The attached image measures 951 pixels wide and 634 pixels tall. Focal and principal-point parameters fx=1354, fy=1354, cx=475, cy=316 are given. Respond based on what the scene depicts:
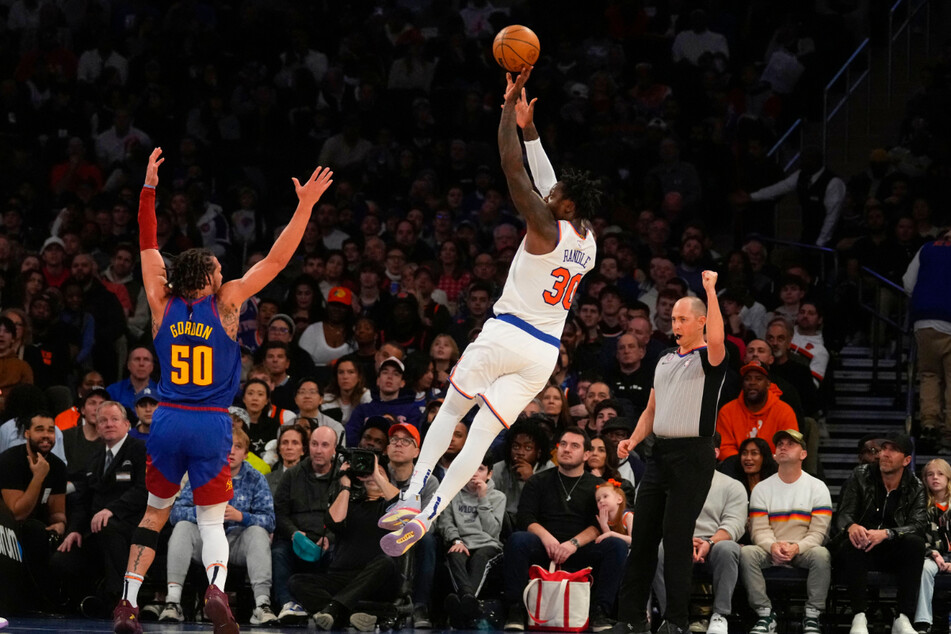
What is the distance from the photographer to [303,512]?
38.1ft

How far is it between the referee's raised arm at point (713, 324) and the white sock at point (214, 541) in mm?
3220

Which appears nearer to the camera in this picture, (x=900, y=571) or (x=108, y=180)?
(x=900, y=571)

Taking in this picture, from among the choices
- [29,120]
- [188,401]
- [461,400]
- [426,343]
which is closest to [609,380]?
[426,343]

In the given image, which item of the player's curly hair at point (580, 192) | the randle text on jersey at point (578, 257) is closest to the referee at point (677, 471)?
the randle text on jersey at point (578, 257)

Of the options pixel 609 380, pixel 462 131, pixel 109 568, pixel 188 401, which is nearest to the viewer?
pixel 188 401

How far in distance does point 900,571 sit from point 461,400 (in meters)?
4.48

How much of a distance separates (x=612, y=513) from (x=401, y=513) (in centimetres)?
333

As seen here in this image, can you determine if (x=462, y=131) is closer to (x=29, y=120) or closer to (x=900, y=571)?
(x=29, y=120)

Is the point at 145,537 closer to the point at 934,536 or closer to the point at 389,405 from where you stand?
the point at 389,405

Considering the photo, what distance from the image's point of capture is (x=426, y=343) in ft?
46.5

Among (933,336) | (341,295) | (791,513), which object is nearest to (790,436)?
(791,513)

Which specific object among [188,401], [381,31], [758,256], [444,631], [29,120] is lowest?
[444,631]

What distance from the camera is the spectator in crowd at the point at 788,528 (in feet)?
35.9

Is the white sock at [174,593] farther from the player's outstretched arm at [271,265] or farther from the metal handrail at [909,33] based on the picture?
the metal handrail at [909,33]
